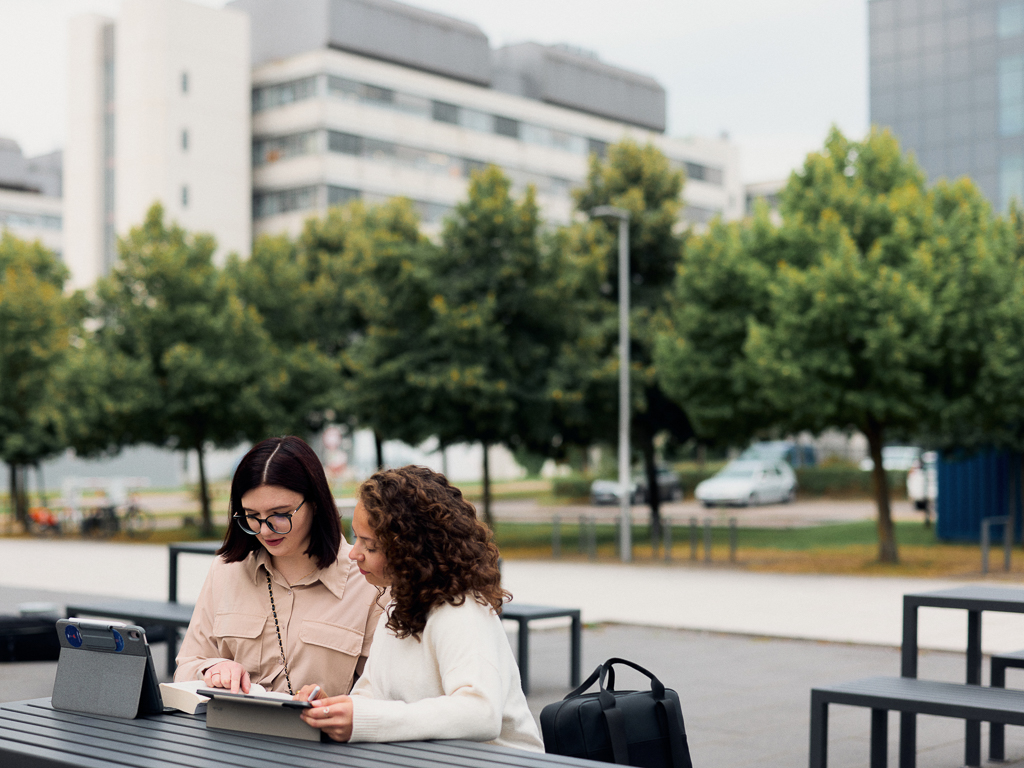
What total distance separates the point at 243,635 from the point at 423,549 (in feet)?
3.56

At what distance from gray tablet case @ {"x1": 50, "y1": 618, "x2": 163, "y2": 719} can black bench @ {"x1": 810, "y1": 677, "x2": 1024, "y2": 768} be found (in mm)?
3578

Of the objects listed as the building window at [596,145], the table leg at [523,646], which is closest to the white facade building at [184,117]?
the building window at [596,145]

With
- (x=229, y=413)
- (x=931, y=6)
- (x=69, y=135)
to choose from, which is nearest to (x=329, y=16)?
(x=69, y=135)

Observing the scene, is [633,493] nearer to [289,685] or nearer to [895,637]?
[895,637]

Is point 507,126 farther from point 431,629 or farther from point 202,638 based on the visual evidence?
point 431,629

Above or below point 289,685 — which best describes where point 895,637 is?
below

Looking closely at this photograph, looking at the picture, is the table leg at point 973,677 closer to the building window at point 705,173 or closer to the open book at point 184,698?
the open book at point 184,698

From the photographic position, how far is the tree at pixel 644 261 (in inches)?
1043

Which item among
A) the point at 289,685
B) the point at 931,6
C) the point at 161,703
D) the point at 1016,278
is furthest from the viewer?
the point at 931,6

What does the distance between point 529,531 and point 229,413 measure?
8.05 meters

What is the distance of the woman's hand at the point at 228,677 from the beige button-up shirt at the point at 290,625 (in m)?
0.14

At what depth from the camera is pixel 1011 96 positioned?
58281 millimetres

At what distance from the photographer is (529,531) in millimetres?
31703

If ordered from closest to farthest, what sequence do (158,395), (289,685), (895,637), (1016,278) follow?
1. (289,685)
2. (895,637)
3. (1016,278)
4. (158,395)
